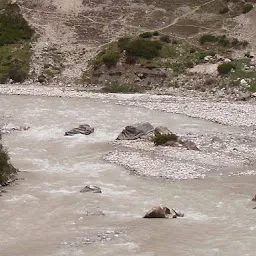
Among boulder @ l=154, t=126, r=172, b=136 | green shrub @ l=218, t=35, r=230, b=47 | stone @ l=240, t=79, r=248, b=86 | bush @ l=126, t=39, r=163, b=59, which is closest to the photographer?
boulder @ l=154, t=126, r=172, b=136

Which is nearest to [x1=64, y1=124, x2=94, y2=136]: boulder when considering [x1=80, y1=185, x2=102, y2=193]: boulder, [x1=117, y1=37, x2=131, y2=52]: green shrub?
[x1=80, y1=185, x2=102, y2=193]: boulder

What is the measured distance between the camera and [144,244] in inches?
753

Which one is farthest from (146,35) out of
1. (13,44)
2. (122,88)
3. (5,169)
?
(5,169)

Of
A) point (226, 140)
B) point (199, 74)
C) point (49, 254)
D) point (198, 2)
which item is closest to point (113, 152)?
point (226, 140)

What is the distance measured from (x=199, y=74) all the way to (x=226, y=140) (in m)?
22.3

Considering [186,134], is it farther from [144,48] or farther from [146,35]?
[146,35]

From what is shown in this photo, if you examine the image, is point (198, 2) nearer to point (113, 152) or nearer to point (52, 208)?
point (113, 152)

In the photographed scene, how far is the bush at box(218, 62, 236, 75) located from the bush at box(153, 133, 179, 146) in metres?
22.7

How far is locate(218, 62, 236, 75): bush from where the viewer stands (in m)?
54.9

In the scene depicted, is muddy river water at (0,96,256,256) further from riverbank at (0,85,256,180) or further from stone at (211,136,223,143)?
stone at (211,136,223,143)

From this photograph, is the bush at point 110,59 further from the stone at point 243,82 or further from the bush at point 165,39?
the stone at point 243,82

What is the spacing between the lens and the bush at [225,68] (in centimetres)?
5488

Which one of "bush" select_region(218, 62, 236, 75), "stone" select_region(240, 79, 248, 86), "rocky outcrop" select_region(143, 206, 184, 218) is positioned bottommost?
"rocky outcrop" select_region(143, 206, 184, 218)

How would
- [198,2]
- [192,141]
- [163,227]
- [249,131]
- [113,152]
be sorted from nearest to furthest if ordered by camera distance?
[163,227], [113,152], [192,141], [249,131], [198,2]
